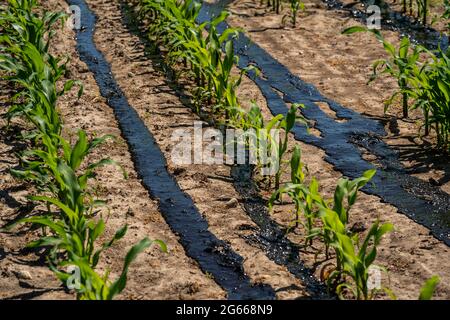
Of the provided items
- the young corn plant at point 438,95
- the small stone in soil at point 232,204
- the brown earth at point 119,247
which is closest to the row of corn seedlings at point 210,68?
the small stone in soil at point 232,204

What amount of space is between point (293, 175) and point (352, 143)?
149cm

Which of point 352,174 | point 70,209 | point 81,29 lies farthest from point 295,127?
point 81,29

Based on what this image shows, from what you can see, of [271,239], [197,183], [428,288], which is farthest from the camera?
[197,183]

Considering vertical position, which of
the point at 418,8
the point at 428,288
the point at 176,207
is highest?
the point at 418,8

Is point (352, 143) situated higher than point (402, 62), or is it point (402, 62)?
point (402, 62)

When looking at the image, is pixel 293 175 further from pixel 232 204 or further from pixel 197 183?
pixel 197 183

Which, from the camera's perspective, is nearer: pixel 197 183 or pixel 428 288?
pixel 428 288

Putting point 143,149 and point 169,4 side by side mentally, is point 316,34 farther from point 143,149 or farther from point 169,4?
point 143,149

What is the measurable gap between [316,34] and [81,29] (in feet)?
8.62

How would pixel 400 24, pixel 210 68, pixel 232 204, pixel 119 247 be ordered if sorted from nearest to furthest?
1. pixel 119 247
2. pixel 232 204
3. pixel 210 68
4. pixel 400 24

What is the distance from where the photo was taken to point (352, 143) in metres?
6.89

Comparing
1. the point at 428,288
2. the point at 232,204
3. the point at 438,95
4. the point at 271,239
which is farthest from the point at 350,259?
the point at 438,95

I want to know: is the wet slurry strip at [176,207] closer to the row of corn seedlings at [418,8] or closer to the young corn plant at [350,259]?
the young corn plant at [350,259]

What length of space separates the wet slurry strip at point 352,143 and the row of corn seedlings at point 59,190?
6.00 feet
